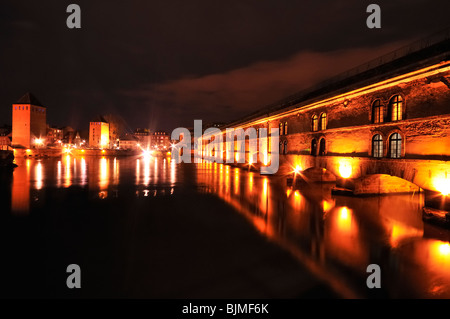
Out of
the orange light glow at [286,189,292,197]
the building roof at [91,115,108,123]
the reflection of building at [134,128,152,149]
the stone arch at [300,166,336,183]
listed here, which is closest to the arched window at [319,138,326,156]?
the stone arch at [300,166,336,183]

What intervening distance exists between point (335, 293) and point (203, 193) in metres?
13.3

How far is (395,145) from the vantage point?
13445 mm

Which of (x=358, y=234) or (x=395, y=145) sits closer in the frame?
(x=358, y=234)

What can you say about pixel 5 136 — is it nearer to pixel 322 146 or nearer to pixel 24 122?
pixel 24 122

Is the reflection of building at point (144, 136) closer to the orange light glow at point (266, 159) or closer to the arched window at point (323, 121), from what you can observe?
the orange light glow at point (266, 159)

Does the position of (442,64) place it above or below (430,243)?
above

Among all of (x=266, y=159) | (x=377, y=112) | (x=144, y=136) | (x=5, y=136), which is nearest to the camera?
(x=377, y=112)

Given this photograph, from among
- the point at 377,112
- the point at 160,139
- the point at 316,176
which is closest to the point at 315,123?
the point at 316,176

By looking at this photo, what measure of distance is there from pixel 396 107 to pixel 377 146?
2.30 m

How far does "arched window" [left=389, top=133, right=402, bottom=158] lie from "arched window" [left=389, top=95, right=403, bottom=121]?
0.88 meters

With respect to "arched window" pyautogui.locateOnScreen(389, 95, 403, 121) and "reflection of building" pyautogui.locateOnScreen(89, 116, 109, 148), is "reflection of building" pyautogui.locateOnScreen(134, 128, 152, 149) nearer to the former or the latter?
"reflection of building" pyautogui.locateOnScreen(89, 116, 109, 148)
